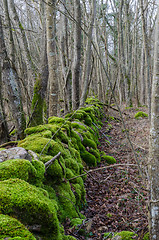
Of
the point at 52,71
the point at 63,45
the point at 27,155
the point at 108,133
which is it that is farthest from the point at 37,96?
the point at 63,45

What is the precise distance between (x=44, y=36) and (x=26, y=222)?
5986mm

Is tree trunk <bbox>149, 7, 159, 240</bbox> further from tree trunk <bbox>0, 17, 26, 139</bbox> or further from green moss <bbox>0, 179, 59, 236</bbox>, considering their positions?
tree trunk <bbox>0, 17, 26, 139</bbox>

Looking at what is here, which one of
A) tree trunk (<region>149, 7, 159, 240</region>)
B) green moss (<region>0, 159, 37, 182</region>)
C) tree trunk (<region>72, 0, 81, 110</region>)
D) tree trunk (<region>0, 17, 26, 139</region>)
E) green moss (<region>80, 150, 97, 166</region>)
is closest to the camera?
green moss (<region>0, 159, 37, 182</region>)

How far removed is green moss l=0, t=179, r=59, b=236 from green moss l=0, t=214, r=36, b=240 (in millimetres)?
180

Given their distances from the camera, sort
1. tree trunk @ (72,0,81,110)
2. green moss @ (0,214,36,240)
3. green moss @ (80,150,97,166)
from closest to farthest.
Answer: green moss @ (0,214,36,240), green moss @ (80,150,97,166), tree trunk @ (72,0,81,110)

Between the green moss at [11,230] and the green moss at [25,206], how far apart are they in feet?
0.59

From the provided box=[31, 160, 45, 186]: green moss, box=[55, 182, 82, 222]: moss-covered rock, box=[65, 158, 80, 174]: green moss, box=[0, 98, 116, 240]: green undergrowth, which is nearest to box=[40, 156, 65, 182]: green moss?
box=[0, 98, 116, 240]: green undergrowth

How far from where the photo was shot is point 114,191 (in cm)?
478

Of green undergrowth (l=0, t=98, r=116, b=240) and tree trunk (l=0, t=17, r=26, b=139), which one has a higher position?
tree trunk (l=0, t=17, r=26, b=139)

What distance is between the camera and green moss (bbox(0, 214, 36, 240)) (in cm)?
133

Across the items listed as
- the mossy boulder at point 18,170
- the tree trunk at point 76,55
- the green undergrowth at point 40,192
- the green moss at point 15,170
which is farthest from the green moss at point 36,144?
the tree trunk at point 76,55

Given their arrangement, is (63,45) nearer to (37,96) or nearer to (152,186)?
(37,96)

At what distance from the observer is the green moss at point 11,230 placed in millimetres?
1335

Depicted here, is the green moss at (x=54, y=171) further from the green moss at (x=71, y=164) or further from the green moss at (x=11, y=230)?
the green moss at (x=11, y=230)
